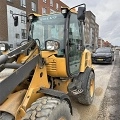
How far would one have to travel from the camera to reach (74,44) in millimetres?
4074

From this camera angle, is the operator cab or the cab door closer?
the operator cab

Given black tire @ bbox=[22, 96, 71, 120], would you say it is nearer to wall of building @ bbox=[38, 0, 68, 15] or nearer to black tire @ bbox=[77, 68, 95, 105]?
black tire @ bbox=[77, 68, 95, 105]

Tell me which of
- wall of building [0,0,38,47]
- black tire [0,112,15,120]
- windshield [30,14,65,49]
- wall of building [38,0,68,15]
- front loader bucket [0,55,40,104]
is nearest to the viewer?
front loader bucket [0,55,40,104]

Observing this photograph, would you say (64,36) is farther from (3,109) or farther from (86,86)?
(3,109)

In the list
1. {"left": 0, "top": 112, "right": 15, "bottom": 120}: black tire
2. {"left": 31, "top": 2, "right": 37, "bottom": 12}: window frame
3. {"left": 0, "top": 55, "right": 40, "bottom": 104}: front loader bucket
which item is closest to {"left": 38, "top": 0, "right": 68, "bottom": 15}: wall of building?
{"left": 31, "top": 2, "right": 37, "bottom": 12}: window frame

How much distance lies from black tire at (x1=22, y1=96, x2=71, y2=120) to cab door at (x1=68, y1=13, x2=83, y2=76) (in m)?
1.21

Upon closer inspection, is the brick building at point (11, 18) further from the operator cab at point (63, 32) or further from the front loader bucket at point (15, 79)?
the front loader bucket at point (15, 79)

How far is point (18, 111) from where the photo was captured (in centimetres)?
246

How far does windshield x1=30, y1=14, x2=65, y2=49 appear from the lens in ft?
12.3

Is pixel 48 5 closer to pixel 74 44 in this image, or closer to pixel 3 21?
pixel 3 21

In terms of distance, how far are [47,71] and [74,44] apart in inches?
38.7

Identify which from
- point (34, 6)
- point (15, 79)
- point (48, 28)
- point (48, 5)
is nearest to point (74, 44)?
point (48, 28)

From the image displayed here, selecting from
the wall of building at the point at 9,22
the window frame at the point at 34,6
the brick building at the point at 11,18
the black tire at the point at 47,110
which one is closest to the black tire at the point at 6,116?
the black tire at the point at 47,110

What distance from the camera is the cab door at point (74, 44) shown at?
383 cm
